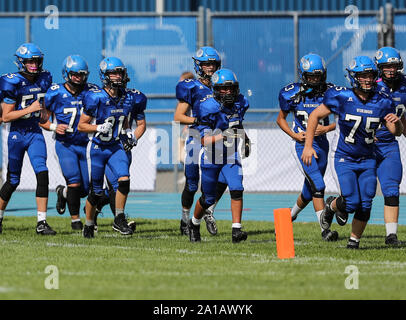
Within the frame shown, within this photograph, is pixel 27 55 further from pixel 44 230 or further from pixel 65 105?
pixel 44 230

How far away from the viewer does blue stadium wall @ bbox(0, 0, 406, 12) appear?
77.0 ft

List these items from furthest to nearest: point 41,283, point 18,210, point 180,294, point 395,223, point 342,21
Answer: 1. point 342,21
2. point 18,210
3. point 395,223
4. point 41,283
5. point 180,294

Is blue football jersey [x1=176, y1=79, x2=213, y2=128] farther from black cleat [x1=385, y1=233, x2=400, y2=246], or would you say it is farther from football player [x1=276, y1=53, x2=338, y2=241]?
black cleat [x1=385, y1=233, x2=400, y2=246]

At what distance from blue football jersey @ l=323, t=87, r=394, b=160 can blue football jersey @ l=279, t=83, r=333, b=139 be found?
124 cm

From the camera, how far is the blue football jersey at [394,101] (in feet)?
30.8

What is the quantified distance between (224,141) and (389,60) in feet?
5.60

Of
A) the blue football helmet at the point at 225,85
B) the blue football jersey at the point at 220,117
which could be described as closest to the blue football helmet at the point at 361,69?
the blue football helmet at the point at 225,85

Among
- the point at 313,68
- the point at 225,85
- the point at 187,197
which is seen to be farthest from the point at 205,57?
the point at 187,197

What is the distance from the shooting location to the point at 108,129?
9922 mm

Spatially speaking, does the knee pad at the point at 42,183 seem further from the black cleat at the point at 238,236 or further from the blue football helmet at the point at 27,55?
the black cleat at the point at 238,236
